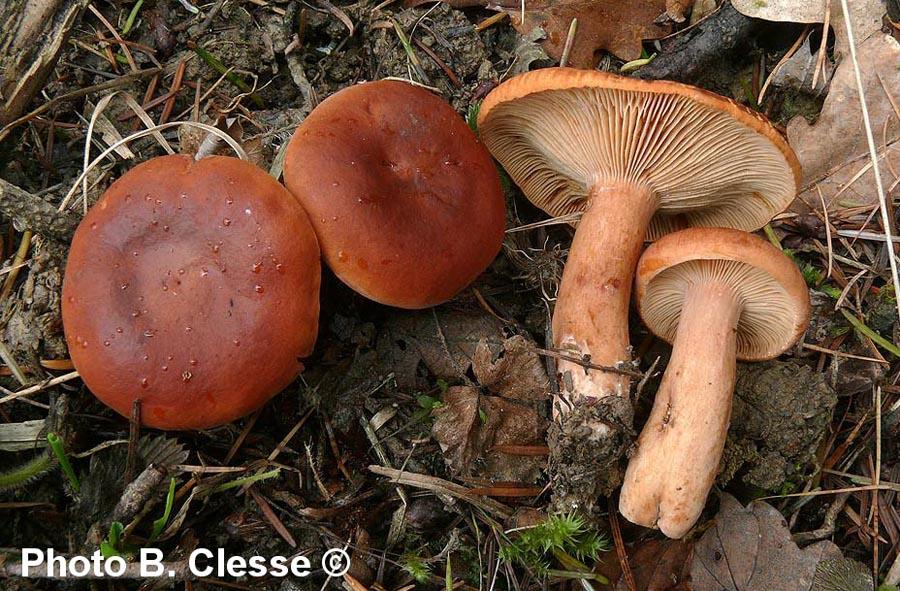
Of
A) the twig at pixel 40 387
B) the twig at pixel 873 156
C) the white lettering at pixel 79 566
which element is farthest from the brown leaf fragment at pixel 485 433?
the twig at pixel 873 156

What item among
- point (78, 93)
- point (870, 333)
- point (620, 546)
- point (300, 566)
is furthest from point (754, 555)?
point (78, 93)

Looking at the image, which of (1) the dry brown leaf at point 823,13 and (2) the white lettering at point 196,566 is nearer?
(2) the white lettering at point 196,566

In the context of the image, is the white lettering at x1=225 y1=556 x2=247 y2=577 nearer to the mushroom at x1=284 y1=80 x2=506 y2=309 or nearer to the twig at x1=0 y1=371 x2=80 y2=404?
the twig at x1=0 y1=371 x2=80 y2=404

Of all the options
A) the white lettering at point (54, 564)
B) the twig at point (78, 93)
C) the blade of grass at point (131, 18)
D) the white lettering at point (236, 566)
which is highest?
the blade of grass at point (131, 18)

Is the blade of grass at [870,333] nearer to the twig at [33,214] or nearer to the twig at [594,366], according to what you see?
the twig at [594,366]

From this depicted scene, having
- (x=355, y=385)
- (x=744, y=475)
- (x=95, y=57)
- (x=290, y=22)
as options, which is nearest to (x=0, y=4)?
(x=95, y=57)

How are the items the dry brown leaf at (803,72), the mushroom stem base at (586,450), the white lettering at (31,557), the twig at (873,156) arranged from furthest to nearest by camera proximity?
the dry brown leaf at (803,72) < the twig at (873,156) < the mushroom stem base at (586,450) < the white lettering at (31,557)

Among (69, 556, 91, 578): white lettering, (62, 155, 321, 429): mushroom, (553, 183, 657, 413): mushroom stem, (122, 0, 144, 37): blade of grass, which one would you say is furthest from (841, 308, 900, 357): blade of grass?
(122, 0, 144, 37): blade of grass
